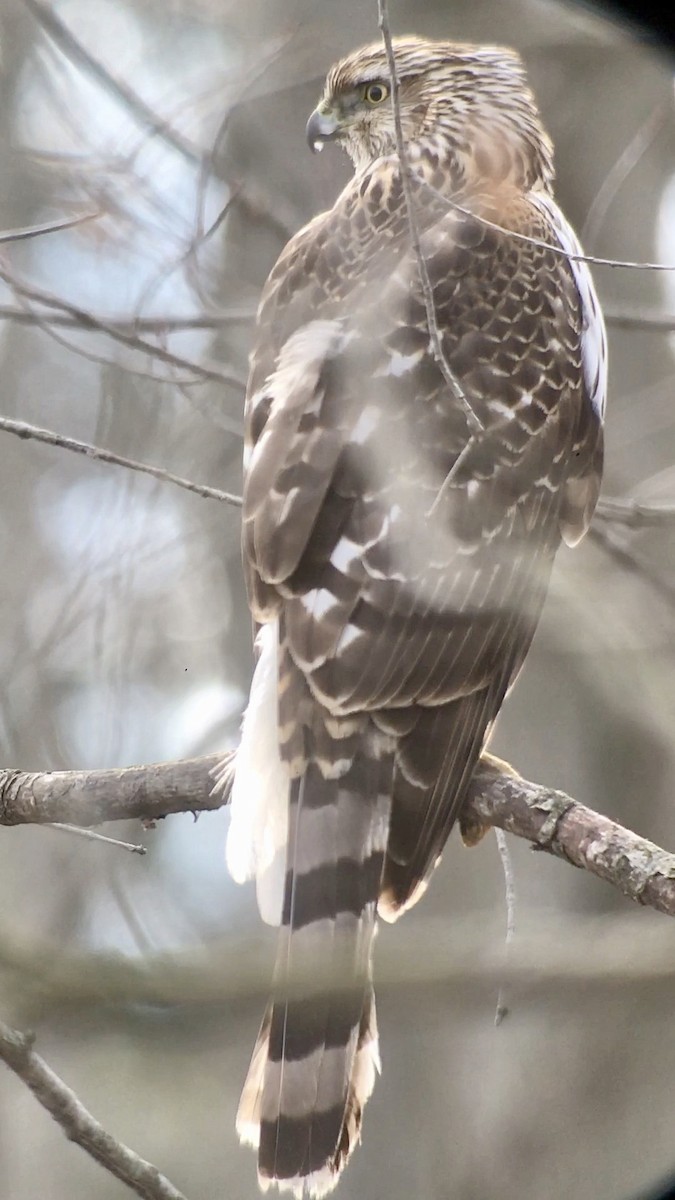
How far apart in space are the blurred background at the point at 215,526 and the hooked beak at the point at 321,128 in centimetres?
20

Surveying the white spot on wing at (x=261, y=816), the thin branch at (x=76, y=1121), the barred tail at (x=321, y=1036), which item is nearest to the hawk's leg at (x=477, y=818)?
the barred tail at (x=321, y=1036)

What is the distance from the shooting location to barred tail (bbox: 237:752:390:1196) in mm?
1769

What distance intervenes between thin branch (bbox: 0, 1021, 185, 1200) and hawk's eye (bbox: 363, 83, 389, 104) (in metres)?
1.82

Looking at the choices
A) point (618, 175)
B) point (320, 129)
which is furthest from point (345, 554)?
point (618, 175)

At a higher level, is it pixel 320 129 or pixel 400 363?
pixel 320 129

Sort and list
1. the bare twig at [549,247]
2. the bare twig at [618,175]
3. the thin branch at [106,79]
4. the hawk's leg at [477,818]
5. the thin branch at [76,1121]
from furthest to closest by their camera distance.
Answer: the bare twig at [618,175], the thin branch at [106,79], the hawk's leg at [477,818], the bare twig at [549,247], the thin branch at [76,1121]

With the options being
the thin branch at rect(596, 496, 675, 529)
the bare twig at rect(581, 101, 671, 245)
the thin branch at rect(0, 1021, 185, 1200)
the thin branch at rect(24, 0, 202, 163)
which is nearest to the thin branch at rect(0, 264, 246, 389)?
the thin branch at rect(24, 0, 202, 163)

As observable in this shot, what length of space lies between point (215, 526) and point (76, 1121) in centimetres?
188

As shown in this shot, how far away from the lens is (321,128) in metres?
2.53

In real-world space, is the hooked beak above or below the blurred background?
above

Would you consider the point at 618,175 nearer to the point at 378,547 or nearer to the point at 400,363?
the point at 400,363

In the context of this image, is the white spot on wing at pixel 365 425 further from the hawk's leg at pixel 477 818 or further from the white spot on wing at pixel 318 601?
the hawk's leg at pixel 477 818

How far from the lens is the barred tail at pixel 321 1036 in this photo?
5.80ft

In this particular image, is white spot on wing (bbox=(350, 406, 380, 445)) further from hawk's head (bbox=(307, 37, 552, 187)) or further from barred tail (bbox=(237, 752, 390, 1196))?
hawk's head (bbox=(307, 37, 552, 187))
